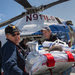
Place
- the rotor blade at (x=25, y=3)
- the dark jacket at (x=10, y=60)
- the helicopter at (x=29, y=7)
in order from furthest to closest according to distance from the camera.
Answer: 1. the helicopter at (x=29, y=7)
2. the rotor blade at (x=25, y=3)
3. the dark jacket at (x=10, y=60)

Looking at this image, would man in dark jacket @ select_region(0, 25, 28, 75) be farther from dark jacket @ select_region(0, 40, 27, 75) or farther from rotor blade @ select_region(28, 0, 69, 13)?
rotor blade @ select_region(28, 0, 69, 13)

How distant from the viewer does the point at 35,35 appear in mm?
10266

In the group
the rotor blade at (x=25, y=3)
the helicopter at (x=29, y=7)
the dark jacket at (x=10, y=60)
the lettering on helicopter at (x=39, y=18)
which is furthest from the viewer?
the lettering on helicopter at (x=39, y=18)

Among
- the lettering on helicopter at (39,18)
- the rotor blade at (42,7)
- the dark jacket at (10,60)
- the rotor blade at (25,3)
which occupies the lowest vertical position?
the dark jacket at (10,60)

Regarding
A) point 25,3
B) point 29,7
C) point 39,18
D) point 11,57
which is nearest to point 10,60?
point 11,57

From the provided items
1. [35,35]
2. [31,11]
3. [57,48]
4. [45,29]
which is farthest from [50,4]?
[57,48]

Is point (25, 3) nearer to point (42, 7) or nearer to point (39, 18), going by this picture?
point (42, 7)

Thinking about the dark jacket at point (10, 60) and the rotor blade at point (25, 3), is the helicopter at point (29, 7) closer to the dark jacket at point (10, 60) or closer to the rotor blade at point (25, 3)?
the rotor blade at point (25, 3)

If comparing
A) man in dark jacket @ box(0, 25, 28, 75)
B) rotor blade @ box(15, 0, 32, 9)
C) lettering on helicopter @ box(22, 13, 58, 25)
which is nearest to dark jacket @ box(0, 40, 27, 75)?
man in dark jacket @ box(0, 25, 28, 75)

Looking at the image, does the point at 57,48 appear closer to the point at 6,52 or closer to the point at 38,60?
the point at 38,60

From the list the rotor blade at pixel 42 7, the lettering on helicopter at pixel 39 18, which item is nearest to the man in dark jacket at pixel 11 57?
the rotor blade at pixel 42 7

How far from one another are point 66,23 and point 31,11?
9.11 feet

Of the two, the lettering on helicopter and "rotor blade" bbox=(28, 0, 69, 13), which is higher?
"rotor blade" bbox=(28, 0, 69, 13)

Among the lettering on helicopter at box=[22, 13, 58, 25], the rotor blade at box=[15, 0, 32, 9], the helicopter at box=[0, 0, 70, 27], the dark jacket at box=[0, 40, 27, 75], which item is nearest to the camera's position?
the dark jacket at box=[0, 40, 27, 75]
